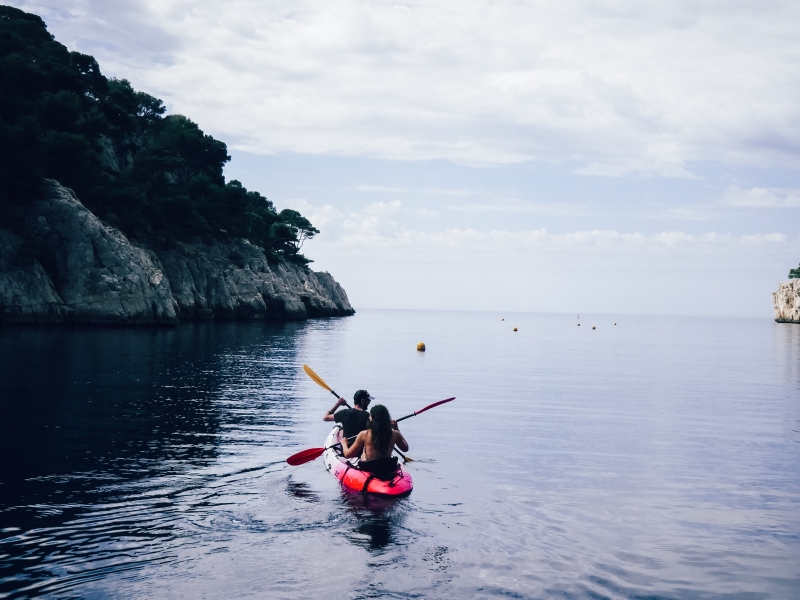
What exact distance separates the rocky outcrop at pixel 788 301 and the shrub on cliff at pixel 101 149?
386 feet

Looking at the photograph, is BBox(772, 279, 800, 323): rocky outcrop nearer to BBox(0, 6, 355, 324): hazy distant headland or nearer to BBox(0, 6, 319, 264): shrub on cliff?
BBox(0, 6, 355, 324): hazy distant headland

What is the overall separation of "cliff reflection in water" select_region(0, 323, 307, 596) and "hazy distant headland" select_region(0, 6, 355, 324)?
20.4m

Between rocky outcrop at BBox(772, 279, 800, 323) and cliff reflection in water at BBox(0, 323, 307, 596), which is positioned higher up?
rocky outcrop at BBox(772, 279, 800, 323)

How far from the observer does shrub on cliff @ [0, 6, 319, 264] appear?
2331 inches

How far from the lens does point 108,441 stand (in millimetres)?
17344

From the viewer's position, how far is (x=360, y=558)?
10047mm

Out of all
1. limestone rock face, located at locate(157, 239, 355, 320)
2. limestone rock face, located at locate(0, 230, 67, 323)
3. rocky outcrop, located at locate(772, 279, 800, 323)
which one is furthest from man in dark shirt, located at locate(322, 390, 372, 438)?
rocky outcrop, located at locate(772, 279, 800, 323)

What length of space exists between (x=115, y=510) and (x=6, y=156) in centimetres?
5567

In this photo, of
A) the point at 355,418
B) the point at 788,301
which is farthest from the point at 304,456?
the point at 788,301

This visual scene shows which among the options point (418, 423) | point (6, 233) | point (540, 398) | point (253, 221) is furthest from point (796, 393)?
point (253, 221)

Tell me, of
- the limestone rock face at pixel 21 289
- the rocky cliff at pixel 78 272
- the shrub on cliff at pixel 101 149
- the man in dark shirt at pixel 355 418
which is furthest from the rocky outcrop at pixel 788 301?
the man in dark shirt at pixel 355 418

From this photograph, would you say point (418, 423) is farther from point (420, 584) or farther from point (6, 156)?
point (6, 156)

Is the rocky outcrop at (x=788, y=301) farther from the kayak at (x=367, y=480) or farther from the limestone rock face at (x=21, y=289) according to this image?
the kayak at (x=367, y=480)

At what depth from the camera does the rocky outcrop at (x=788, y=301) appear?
15088 centimetres
